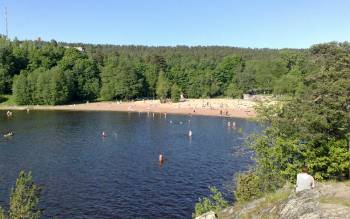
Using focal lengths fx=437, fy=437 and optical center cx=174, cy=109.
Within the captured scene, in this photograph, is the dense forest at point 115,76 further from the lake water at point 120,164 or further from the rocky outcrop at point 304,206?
the rocky outcrop at point 304,206

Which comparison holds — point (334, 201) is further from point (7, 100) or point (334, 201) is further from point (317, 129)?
point (7, 100)

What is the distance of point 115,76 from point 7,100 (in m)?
41.2

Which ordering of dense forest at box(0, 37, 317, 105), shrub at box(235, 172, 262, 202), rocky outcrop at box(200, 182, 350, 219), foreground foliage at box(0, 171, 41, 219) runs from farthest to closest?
dense forest at box(0, 37, 317, 105), shrub at box(235, 172, 262, 202), foreground foliage at box(0, 171, 41, 219), rocky outcrop at box(200, 182, 350, 219)

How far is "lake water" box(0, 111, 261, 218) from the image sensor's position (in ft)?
161

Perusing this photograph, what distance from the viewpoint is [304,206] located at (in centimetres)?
1739

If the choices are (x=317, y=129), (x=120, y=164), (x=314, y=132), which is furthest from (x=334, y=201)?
(x=120, y=164)

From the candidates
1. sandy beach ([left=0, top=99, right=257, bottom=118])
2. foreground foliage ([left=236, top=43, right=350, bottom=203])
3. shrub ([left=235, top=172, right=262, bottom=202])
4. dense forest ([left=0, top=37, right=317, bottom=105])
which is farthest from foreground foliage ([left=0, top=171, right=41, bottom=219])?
dense forest ([left=0, top=37, right=317, bottom=105])

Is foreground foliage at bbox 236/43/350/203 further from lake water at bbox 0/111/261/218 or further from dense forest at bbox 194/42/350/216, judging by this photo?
lake water at bbox 0/111/261/218

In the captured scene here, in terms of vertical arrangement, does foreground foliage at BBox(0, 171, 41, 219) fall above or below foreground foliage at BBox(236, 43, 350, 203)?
below

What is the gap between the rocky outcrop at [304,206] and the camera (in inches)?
637

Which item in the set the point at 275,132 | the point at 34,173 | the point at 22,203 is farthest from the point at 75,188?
the point at 275,132

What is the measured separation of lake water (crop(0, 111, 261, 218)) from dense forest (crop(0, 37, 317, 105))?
139 feet

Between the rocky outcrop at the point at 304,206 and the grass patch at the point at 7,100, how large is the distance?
151165 mm

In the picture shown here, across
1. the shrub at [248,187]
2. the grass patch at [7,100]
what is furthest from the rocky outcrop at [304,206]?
the grass patch at [7,100]
